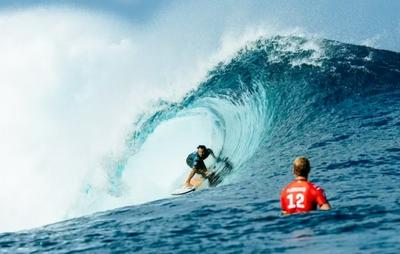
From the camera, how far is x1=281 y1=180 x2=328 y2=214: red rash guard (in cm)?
890

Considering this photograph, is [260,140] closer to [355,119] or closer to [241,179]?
[355,119]

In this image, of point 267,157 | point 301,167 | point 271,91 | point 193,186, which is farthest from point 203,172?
point 301,167

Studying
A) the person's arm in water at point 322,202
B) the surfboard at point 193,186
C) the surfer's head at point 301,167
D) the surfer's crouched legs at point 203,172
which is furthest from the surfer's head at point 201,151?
the person's arm in water at point 322,202

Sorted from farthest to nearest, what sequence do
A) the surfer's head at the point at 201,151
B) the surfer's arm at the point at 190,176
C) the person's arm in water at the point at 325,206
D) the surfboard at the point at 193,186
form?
1. the surfer's head at the point at 201,151
2. the surfer's arm at the point at 190,176
3. the surfboard at the point at 193,186
4. the person's arm in water at the point at 325,206

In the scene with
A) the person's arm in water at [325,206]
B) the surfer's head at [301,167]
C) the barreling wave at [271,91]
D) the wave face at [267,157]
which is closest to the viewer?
the wave face at [267,157]

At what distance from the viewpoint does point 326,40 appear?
25.5 metres

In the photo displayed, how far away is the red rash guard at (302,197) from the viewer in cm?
890

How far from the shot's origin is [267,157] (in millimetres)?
16156

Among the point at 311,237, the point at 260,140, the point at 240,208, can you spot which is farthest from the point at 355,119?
the point at 311,237

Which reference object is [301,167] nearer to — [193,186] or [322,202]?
[322,202]

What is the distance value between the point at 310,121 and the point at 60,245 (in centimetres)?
1070

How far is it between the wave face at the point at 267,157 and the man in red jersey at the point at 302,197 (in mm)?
167

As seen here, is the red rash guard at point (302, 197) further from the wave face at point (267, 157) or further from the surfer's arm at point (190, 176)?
the surfer's arm at point (190, 176)

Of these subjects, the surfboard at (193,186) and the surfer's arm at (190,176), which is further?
the surfer's arm at (190,176)
